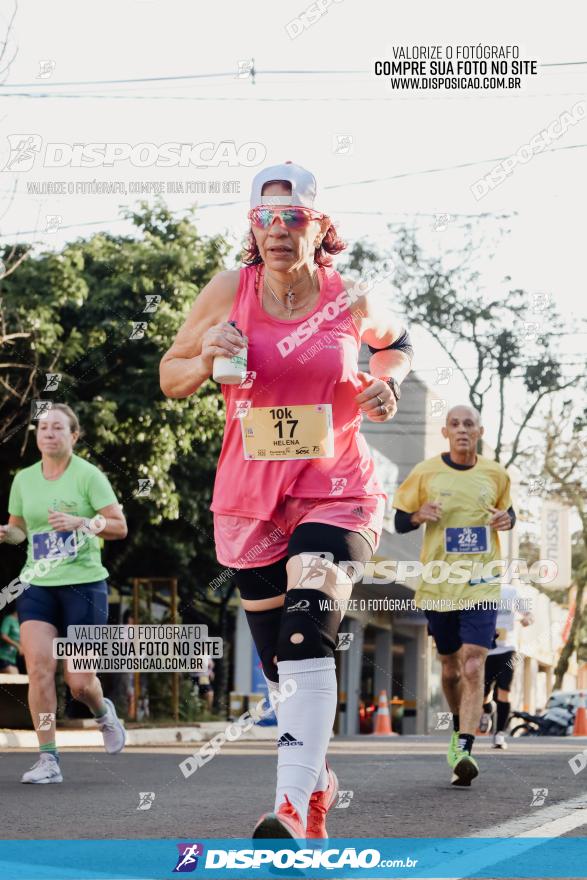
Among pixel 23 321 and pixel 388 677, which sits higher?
pixel 23 321

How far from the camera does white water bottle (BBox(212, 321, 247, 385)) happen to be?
4562mm

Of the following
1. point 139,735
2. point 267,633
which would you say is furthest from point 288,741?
point 139,735

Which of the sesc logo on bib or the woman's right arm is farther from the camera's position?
the sesc logo on bib

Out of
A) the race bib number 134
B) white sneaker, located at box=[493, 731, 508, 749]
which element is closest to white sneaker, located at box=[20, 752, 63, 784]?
the race bib number 134

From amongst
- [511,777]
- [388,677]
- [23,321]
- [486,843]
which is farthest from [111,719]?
[388,677]

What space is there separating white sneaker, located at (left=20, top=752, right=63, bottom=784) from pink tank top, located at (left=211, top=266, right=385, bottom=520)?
388 centimetres

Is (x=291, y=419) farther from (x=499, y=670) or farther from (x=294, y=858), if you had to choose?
(x=499, y=670)

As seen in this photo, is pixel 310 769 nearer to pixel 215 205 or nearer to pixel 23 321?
pixel 23 321

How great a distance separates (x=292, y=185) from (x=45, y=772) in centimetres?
461

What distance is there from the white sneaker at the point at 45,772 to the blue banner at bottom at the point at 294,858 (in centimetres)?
338

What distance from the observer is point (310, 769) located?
424 centimetres

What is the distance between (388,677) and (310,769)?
3849 cm

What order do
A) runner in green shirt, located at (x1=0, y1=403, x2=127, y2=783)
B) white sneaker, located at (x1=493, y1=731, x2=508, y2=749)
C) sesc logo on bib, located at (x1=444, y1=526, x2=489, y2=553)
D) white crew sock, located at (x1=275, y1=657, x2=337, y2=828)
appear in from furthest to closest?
white sneaker, located at (x1=493, y1=731, x2=508, y2=749) < sesc logo on bib, located at (x1=444, y1=526, x2=489, y2=553) < runner in green shirt, located at (x1=0, y1=403, x2=127, y2=783) < white crew sock, located at (x1=275, y1=657, x2=337, y2=828)

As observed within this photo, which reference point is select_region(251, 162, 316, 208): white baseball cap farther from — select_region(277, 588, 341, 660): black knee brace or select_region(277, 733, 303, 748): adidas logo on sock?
select_region(277, 733, 303, 748): adidas logo on sock
